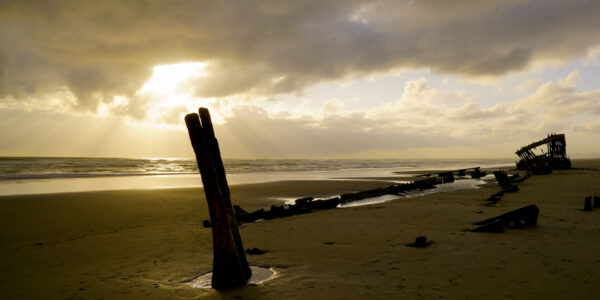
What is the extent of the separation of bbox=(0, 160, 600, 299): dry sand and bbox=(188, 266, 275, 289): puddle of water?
191mm

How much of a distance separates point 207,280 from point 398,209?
→ 8.77m

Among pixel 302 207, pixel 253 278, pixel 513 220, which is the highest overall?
pixel 513 220

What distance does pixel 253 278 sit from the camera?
221 inches

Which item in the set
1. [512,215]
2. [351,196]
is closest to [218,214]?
[512,215]

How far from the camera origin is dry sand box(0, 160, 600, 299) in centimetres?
477

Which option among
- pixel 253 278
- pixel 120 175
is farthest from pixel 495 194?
pixel 120 175

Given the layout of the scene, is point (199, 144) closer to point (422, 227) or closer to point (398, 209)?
point (422, 227)

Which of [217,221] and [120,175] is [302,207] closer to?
[217,221]

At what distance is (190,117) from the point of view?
5.31 m

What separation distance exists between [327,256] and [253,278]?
5.74ft

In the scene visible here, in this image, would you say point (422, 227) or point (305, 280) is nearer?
point (305, 280)

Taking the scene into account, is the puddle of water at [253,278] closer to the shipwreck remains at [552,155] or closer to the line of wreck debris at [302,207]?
the line of wreck debris at [302,207]

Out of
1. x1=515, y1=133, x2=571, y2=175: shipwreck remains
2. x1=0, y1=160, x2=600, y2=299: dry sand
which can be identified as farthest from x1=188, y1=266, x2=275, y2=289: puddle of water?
x1=515, y1=133, x2=571, y2=175: shipwreck remains

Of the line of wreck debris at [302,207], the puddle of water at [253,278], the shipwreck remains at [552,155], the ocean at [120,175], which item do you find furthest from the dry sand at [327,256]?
the shipwreck remains at [552,155]
